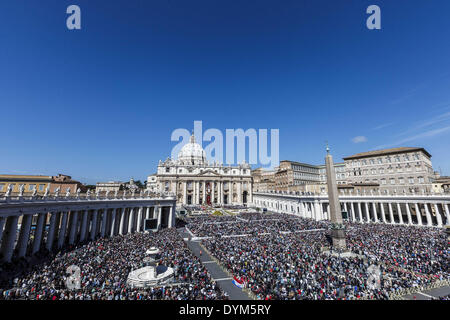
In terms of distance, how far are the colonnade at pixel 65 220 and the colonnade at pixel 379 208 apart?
115ft

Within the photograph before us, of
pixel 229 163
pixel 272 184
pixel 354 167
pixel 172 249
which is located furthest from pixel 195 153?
pixel 172 249

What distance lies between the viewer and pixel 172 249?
23.2 metres

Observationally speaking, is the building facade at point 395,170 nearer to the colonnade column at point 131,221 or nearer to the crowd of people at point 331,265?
the crowd of people at point 331,265

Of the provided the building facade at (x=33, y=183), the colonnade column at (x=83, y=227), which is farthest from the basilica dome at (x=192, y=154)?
the colonnade column at (x=83, y=227)

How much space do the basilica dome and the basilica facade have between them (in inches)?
629

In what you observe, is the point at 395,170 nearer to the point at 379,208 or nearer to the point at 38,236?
the point at 379,208

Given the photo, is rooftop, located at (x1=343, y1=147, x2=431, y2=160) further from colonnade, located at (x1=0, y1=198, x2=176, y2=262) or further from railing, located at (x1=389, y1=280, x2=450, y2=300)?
colonnade, located at (x1=0, y1=198, x2=176, y2=262)

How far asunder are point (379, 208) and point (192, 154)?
87365 millimetres

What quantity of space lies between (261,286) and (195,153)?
4163 inches

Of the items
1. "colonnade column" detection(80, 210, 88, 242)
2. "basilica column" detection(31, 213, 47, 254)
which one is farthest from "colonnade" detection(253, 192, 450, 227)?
"basilica column" detection(31, 213, 47, 254)

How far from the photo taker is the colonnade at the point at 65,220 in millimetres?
19711

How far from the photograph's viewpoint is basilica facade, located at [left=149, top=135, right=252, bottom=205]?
91438mm
